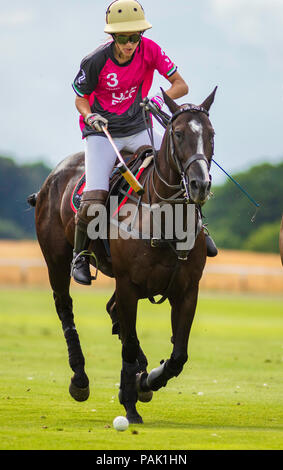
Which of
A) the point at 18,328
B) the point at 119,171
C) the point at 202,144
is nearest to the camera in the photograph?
the point at 202,144

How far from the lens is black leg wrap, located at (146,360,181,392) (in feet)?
29.7

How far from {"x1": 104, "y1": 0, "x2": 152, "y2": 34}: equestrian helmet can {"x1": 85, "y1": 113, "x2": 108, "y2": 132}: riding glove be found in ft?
2.47

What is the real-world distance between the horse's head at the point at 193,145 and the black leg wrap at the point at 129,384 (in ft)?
6.47

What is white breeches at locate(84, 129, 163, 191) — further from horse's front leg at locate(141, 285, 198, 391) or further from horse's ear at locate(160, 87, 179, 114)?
horse's front leg at locate(141, 285, 198, 391)

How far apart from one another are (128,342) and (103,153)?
1.77m

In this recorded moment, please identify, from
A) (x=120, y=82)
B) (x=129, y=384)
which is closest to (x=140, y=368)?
(x=129, y=384)

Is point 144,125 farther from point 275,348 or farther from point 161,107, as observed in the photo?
point 275,348

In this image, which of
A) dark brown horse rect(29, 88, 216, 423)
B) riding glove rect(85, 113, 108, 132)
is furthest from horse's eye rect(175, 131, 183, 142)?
riding glove rect(85, 113, 108, 132)

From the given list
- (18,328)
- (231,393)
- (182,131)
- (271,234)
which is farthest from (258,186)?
(182,131)

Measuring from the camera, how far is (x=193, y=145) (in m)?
8.12

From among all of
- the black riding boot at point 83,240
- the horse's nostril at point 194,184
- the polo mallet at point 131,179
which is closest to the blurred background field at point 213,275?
the black riding boot at point 83,240

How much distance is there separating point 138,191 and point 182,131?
2.60 feet

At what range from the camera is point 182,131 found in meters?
8.23

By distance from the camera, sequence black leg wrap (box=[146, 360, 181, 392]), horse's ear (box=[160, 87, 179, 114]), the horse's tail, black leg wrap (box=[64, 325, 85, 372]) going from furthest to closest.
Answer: the horse's tail, black leg wrap (box=[64, 325, 85, 372]), black leg wrap (box=[146, 360, 181, 392]), horse's ear (box=[160, 87, 179, 114])
